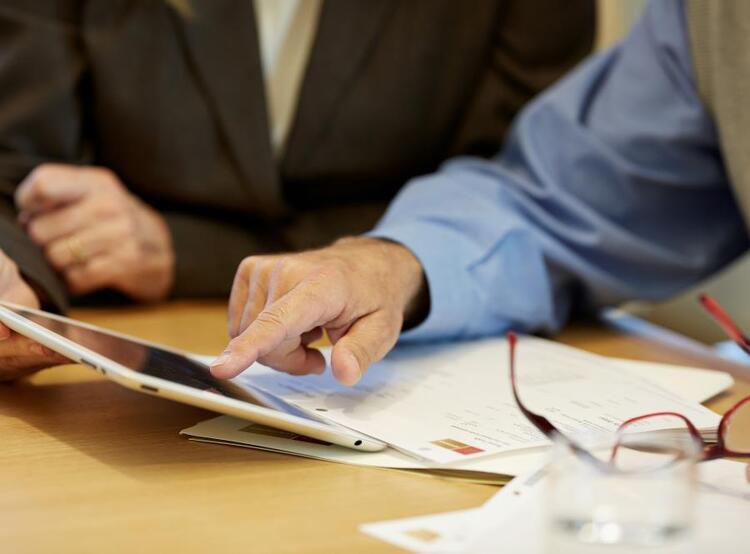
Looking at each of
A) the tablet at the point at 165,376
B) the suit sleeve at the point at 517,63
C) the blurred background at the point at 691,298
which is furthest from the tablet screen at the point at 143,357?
the blurred background at the point at 691,298

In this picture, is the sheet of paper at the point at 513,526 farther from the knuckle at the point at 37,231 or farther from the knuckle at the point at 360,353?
the knuckle at the point at 37,231

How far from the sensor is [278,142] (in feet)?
3.84

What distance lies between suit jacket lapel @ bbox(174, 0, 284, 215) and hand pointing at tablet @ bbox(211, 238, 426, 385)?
37cm

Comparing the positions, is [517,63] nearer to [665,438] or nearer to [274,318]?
[274,318]

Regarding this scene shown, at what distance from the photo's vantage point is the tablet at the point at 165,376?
509mm

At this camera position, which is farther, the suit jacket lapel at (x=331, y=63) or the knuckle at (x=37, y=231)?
the suit jacket lapel at (x=331, y=63)

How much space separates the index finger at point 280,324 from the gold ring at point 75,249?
44cm

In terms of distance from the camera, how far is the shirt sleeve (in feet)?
2.99

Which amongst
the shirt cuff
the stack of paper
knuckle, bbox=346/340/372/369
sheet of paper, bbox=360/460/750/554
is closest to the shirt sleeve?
the shirt cuff

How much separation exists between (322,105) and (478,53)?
0.70ft

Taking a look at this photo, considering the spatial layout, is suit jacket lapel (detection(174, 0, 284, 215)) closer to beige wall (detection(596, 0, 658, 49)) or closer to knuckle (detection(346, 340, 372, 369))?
knuckle (detection(346, 340, 372, 369))

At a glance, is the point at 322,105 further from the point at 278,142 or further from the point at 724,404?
the point at 724,404

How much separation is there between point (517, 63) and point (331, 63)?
0.25 m

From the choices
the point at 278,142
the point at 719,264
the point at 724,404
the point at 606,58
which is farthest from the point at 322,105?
the point at 724,404
